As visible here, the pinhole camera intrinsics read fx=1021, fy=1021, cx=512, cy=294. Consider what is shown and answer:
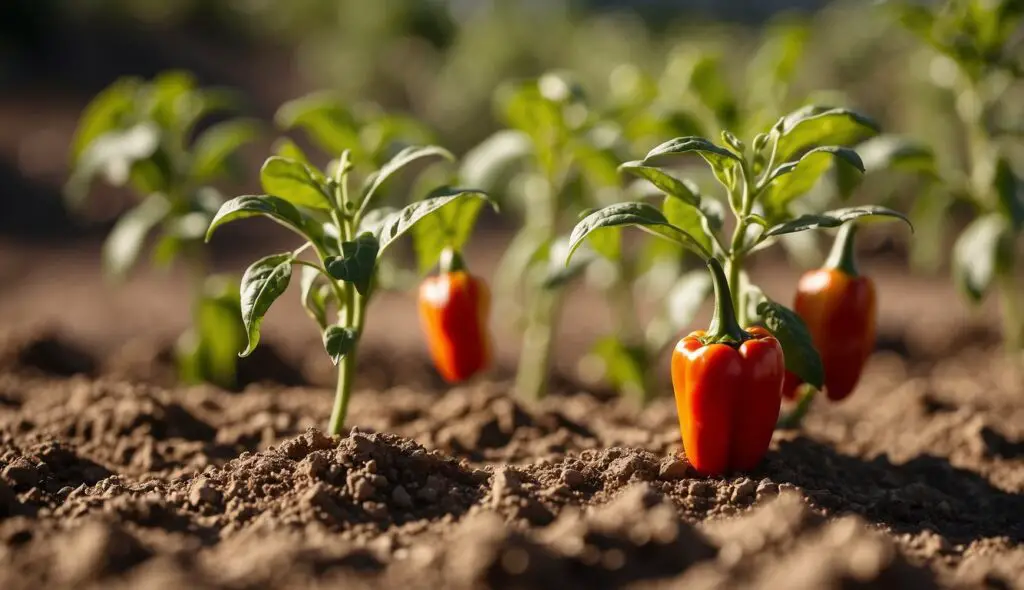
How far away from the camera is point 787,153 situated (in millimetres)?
3523

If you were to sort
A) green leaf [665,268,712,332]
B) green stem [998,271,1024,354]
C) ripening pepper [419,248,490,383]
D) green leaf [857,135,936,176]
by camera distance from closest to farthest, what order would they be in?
green leaf [665,268,712,332]
ripening pepper [419,248,490,383]
green leaf [857,135,936,176]
green stem [998,271,1024,354]

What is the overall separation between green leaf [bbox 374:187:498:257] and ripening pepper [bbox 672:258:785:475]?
2.80 feet

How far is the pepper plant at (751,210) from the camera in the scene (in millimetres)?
3209

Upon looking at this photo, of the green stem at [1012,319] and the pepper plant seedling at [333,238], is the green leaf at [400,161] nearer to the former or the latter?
the pepper plant seedling at [333,238]

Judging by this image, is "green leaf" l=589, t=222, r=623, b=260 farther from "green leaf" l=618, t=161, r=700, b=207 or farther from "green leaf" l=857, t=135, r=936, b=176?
"green leaf" l=857, t=135, r=936, b=176

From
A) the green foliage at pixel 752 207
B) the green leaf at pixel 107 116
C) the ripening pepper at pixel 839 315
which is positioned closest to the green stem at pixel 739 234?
the green foliage at pixel 752 207

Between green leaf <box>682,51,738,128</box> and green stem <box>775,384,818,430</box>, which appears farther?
green leaf <box>682,51,738,128</box>

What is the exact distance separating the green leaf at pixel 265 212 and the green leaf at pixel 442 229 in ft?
1.82

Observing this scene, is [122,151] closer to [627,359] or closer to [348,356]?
[348,356]

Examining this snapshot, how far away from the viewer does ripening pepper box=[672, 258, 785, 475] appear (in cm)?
321

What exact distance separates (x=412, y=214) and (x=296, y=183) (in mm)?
500

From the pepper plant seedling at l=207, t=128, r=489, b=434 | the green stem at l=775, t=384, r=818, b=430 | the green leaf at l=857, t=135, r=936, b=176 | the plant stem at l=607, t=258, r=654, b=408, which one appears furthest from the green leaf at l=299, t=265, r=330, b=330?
the green leaf at l=857, t=135, r=936, b=176

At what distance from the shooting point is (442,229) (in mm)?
4016

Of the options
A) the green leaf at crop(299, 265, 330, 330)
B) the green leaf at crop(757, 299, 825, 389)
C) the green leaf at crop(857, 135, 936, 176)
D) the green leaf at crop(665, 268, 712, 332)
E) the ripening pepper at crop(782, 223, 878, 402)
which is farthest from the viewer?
the green leaf at crop(857, 135, 936, 176)
